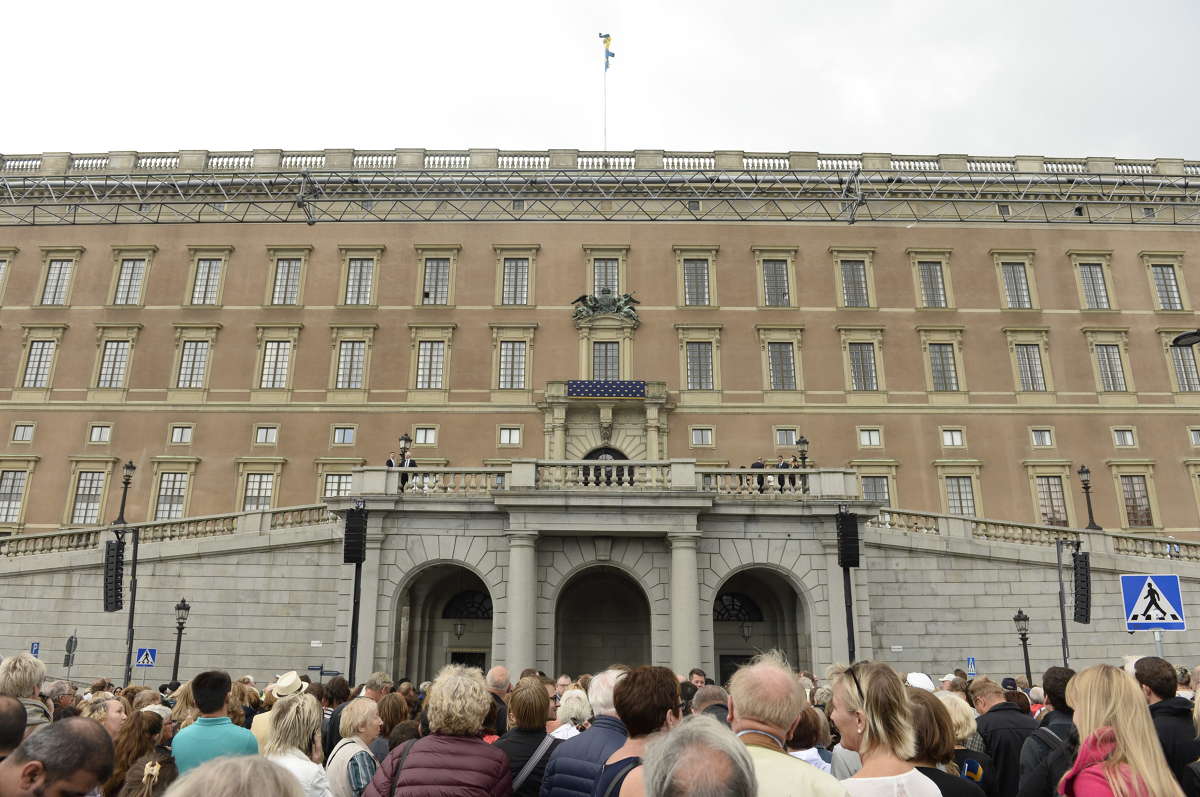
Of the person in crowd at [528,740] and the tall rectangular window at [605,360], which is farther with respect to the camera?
the tall rectangular window at [605,360]

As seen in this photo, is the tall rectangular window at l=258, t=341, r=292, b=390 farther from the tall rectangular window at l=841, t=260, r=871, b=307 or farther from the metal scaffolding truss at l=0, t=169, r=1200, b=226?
the tall rectangular window at l=841, t=260, r=871, b=307

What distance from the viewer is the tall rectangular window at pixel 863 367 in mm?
39375

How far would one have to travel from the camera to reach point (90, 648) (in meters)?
26.9

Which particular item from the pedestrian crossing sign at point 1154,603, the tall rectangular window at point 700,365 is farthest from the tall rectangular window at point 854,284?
the pedestrian crossing sign at point 1154,603

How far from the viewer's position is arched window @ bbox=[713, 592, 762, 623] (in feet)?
92.7

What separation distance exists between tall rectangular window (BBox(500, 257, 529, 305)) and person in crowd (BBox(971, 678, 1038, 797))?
33859mm

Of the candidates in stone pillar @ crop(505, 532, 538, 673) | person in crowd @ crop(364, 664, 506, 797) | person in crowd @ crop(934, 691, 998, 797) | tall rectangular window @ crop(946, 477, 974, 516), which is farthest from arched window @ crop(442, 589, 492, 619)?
person in crowd @ crop(364, 664, 506, 797)

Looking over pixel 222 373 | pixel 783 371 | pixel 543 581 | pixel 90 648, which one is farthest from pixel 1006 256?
pixel 90 648

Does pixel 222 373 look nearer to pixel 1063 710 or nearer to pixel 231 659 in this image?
pixel 231 659

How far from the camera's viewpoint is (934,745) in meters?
4.88

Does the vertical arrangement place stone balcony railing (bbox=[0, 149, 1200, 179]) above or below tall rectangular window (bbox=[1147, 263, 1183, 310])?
above

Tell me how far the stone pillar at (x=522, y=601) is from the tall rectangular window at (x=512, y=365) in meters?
15.1

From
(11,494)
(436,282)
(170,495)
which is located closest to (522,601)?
(436,282)

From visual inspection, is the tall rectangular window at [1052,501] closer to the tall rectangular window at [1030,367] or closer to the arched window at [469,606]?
the tall rectangular window at [1030,367]
